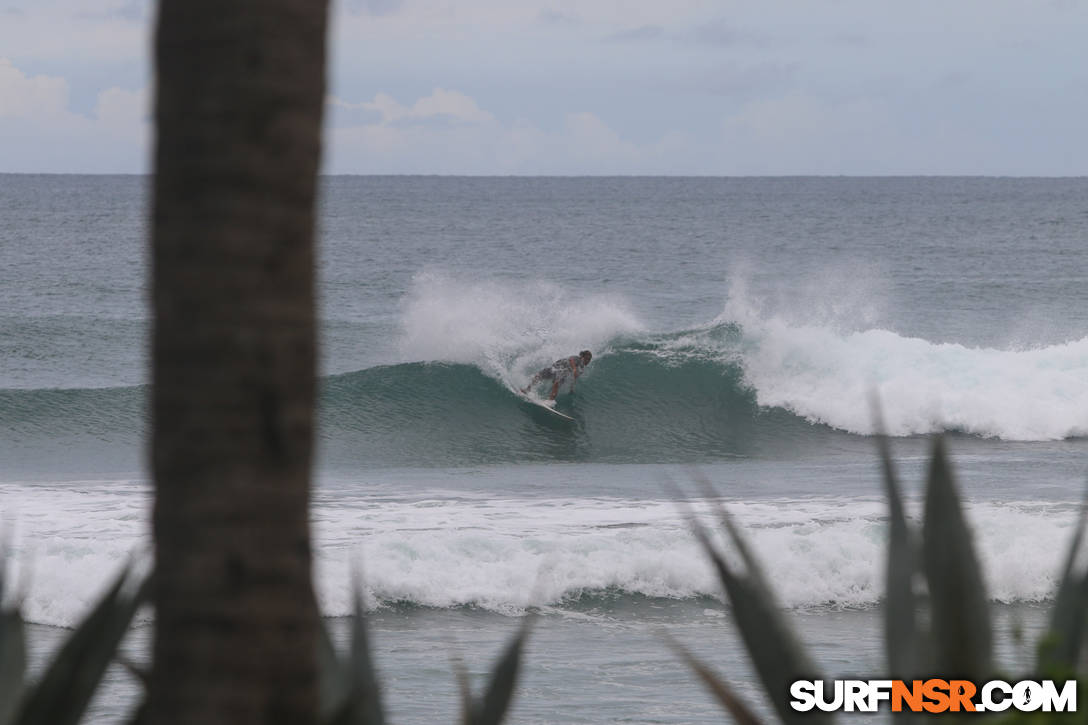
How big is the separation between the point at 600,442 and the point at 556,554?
28.2ft

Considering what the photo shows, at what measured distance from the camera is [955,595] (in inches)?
82.0

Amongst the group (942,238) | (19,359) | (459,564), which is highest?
(942,238)

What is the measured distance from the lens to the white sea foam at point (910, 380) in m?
19.6

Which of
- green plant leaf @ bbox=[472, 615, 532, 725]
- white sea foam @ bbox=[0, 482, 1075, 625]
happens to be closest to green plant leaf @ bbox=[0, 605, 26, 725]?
green plant leaf @ bbox=[472, 615, 532, 725]

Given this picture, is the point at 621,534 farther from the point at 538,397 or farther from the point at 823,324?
the point at 823,324

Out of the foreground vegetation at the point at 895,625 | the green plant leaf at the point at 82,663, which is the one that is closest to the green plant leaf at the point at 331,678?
the foreground vegetation at the point at 895,625

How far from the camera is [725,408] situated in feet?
68.7

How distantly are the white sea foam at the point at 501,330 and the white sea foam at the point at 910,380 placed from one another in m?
2.49

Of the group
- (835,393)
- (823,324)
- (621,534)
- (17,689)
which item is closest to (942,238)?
(823,324)

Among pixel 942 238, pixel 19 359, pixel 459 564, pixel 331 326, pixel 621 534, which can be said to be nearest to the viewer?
pixel 459 564

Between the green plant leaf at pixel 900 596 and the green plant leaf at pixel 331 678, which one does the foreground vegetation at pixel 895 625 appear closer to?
the green plant leaf at pixel 900 596

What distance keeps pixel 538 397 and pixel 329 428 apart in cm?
327

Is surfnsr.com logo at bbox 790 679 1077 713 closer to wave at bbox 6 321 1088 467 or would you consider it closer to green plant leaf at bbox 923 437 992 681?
green plant leaf at bbox 923 437 992 681

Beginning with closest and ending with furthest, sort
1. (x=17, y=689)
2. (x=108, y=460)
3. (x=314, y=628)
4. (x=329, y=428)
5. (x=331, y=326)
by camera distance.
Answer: (x=314, y=628) < (x=17, y=689) < (x=108, y=460) < (x=329, y=428) < (x=331, y=326)
